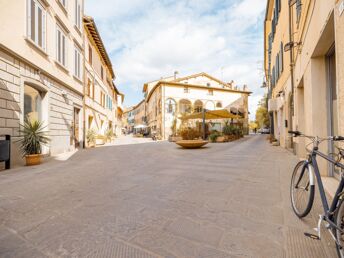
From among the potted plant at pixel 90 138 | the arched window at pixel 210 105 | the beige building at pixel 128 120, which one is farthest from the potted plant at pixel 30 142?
the beige building at pixel 128 120

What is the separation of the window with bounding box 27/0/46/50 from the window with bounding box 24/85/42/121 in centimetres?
179

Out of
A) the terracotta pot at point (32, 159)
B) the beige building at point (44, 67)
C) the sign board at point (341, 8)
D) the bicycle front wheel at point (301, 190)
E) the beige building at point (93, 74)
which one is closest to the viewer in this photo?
the bicycle front wheel at point (301, 190)

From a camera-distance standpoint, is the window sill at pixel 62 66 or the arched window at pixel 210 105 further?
the arched window at pixel 210 105

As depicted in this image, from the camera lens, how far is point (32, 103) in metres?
7.97

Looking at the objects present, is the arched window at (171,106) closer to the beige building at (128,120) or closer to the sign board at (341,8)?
the sign board at (341,8)

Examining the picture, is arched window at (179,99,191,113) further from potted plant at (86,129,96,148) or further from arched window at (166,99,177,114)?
potted plant at (86,129,96,148)

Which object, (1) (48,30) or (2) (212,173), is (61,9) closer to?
(1) (48,30)

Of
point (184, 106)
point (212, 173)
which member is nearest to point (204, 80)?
point (184, 106)

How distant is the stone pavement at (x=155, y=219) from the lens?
1.83 m

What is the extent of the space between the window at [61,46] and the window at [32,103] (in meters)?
2.16

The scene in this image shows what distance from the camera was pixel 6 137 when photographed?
19.0 ft

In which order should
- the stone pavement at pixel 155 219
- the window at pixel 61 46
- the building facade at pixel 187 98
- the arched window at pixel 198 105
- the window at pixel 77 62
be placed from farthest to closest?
the arched window at pixel 198 105 → the building facade at pixel 187 98 → the window at pixel 77 62 → the window at pixel 61 46 → the stone pavement at pixel 155 219

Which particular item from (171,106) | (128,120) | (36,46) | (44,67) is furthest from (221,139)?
(128,120)

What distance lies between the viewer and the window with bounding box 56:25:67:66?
9.16m
